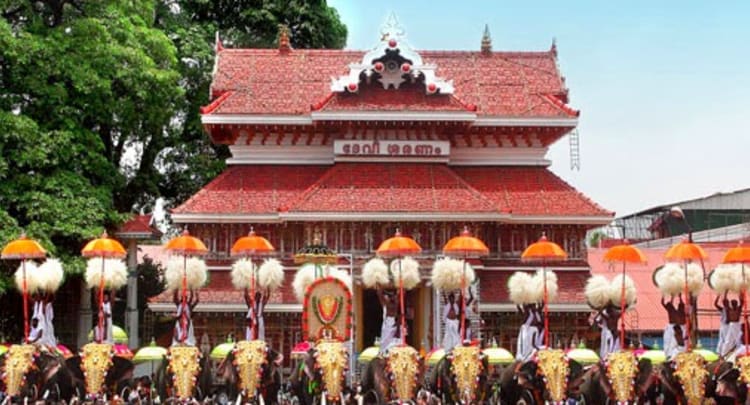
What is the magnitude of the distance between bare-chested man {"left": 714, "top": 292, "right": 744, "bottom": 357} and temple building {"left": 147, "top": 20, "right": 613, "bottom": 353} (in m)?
6.68

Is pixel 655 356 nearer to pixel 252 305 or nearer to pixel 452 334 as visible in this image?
pixel 452 334

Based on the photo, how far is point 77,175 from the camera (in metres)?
27.2

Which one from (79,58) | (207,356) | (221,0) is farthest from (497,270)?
(221,0)

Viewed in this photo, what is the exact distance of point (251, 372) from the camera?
18.0 metres

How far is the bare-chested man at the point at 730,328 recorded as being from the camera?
19297 mm

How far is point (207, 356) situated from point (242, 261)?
3.01 m

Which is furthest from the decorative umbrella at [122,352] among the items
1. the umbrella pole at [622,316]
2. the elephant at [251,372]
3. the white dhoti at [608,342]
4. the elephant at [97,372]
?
the umbrella pole at [622,316]

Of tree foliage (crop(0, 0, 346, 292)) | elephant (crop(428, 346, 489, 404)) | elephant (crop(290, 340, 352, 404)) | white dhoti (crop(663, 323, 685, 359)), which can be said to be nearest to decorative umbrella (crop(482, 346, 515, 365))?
elephant (crop(428, 346, 489, 404))

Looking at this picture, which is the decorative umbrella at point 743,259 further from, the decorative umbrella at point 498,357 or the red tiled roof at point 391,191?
the red tiled roof at point 391,191

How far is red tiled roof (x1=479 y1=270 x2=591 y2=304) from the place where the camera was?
26.2 metres

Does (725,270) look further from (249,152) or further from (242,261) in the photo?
(249,152)

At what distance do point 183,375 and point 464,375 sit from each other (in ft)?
16.2

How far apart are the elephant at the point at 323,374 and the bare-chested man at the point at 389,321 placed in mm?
1617

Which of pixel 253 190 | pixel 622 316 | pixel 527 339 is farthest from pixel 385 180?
pixel 622 316
